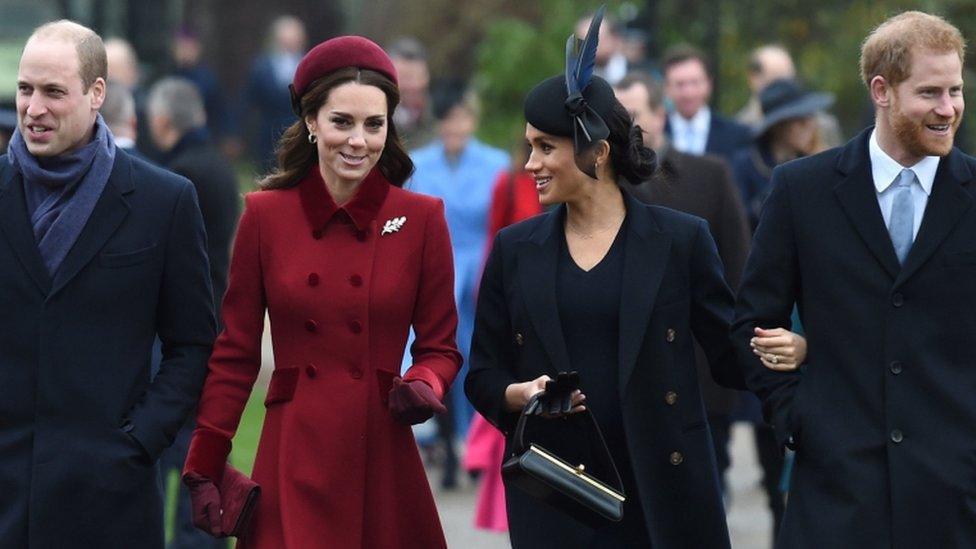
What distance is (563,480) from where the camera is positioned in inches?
247

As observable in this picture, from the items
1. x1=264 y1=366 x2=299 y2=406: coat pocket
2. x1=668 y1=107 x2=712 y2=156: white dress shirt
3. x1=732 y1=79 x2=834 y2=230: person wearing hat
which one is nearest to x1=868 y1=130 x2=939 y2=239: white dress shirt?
x1=264 y1=366 x2=299 y2=406: coat pocket

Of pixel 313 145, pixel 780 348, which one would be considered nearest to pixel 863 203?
pixel 780 348

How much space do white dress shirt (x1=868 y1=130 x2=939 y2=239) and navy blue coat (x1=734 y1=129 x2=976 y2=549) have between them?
0.03m

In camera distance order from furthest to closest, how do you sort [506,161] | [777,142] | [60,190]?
1. [506,161]
2. [777,142]
3. [60,190]

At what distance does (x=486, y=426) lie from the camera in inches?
396

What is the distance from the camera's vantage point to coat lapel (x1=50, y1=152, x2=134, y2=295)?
20.6 feet

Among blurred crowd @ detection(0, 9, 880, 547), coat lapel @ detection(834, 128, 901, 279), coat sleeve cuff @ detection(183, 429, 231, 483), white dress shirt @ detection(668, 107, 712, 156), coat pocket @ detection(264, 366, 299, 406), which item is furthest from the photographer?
white dress shirt @ detection(668, 107, 712, 156)

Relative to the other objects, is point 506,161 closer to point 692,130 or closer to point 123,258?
point 692,130

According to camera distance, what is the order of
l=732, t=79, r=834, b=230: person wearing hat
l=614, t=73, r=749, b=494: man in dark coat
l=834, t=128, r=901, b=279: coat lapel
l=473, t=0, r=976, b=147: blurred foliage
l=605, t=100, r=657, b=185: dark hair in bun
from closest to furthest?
l=834, t=128, r=901, b=279: coat lapel → l=605, t=100, r=657, b=185: dark hair in bun → l=614, t=73, r=749, b=494: man in dark coat → l=732, t=79, r=834, b=230: person wearing hat → l=473, t=0, r=976, b=147: blurred foliage

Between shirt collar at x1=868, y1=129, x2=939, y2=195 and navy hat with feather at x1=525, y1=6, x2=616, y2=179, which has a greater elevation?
navy hat with feather at x1=525, y1=6, x2=616, y2=179

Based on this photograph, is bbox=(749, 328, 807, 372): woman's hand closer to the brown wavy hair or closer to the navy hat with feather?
the navy hat with feather

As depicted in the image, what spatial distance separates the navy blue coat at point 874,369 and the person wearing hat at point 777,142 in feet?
14.9

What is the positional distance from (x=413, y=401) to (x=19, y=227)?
1.22m

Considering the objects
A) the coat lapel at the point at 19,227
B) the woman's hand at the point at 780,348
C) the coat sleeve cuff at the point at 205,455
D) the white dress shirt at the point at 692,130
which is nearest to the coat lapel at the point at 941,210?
the woman's hand at the point at 780,348
